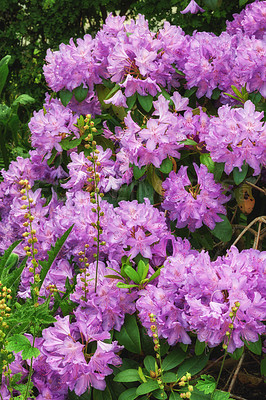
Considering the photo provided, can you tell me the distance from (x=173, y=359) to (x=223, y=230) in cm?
49

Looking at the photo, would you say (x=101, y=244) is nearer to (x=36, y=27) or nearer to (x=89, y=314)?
(x=89, y=314)

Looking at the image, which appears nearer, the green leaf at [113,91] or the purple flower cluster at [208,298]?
the purple flower cluster at [208,298]

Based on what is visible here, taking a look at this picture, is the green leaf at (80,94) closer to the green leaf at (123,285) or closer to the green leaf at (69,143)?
the green leaf at (69,143)

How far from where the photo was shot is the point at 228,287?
1507 millimetres

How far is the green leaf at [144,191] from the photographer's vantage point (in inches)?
80.2

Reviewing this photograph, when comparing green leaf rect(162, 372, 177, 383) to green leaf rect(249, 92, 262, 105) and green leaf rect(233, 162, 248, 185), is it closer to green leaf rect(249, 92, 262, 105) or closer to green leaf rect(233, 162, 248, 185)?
green leaf rect(233, 162, 248, 185)

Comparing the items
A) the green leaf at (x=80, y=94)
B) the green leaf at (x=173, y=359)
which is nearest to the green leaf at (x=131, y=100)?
the green leaf at (x=80, y=94)

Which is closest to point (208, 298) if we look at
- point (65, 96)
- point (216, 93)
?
point (216, 93)

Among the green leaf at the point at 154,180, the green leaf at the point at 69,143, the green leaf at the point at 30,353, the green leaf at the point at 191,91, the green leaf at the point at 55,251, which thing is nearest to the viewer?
the green leaf at the point at 30,353

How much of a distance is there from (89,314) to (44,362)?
22cm

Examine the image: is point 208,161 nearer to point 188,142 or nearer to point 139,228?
point 188,142

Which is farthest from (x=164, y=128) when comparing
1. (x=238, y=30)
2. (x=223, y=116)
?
(x=238, y=30)

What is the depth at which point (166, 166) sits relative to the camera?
192 cm

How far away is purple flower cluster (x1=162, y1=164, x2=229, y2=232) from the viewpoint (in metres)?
1.85
